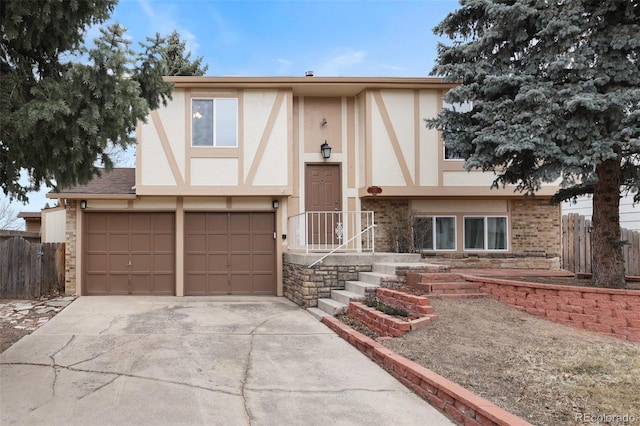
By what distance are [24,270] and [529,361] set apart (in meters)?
11.0

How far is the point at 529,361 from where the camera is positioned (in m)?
4.99

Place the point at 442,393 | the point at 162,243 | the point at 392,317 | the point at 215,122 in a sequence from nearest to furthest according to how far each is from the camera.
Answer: the point at 442,393, the point at 392,317, the point at 215,122, the point at 162,243

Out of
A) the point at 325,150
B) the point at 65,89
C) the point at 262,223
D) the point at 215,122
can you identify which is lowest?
the point at 262,223

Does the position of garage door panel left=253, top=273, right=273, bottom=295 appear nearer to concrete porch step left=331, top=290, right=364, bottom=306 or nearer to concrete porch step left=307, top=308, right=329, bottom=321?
concrete porch step left=307, top=308, right=329, bottom=321

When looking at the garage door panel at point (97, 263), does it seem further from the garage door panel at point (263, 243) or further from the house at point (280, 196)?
the garage door panel at point (263, 243)

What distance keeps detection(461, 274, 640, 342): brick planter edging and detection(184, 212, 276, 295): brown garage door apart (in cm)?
628

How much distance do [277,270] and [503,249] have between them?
602 cm

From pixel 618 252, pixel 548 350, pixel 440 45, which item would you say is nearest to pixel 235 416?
pixel 548 350

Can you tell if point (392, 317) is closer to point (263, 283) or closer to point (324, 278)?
point (324, 278)

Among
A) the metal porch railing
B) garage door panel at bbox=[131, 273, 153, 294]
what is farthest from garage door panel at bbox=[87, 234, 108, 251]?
the metal porch railing

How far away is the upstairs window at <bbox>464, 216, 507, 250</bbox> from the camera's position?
Result: 11.9 metres

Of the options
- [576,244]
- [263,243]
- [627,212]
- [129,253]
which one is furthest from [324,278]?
[627,212]

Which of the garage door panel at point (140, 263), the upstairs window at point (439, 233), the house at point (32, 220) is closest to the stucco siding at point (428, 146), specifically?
the upstairs window at point (439, 233)

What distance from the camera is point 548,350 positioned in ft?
17.5
